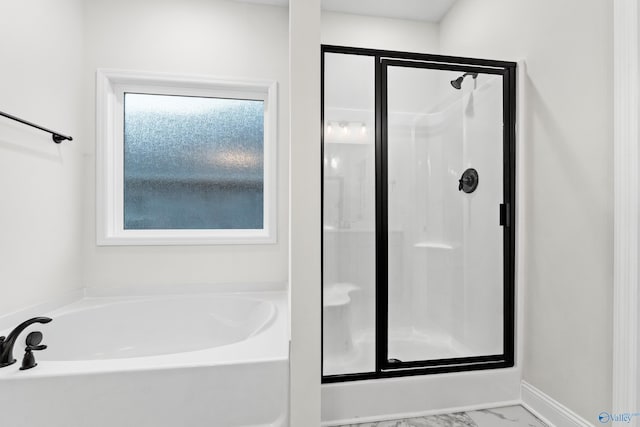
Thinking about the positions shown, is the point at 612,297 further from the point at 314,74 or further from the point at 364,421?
the point at 314,74

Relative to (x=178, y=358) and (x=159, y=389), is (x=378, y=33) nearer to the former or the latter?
(x=178, y=358)

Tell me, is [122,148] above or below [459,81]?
below

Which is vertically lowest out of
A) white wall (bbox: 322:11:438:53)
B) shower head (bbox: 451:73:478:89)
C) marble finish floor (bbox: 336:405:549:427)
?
marble finish floor (bbox: 336:405:549:427)

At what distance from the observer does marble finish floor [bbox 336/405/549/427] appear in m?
1.54

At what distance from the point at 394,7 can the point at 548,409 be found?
2739mm

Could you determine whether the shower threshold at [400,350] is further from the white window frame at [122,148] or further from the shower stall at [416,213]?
the white window frame at [122,148]

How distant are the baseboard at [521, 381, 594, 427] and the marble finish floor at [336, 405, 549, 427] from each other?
0.11ft

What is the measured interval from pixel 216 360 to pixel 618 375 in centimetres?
155

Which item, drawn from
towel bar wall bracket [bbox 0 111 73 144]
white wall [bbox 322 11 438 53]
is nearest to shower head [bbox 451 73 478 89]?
white wall [bbox 322 11 438 53]

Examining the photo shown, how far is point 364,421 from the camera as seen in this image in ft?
5.17

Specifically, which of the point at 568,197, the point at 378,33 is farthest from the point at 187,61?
the point at 568,197

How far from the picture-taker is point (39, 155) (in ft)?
5.86

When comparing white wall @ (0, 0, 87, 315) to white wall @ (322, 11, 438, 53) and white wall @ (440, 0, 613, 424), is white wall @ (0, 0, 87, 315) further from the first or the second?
white wall @ (440, 0, 613, 424)

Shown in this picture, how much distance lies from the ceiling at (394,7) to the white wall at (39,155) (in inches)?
55.7
